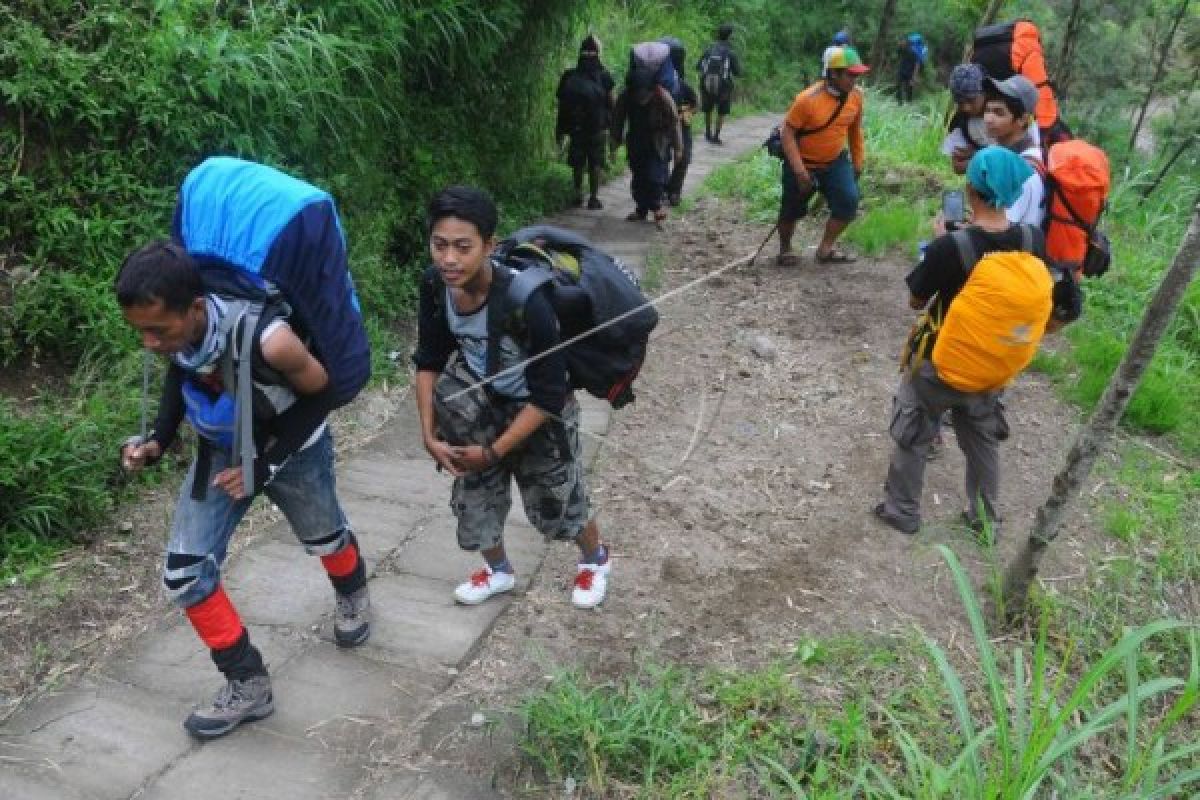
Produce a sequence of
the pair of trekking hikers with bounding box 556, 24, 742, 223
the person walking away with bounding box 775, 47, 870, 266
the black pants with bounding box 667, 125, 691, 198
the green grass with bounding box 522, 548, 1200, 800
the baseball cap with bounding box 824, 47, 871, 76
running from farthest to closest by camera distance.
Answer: the black pants with bounding box 667, 125, 691, 198, the pair of trekking hikers with bounding box 556, 24, 742, 223, the person walking away with bounding box 775, 47, 870, 266, the baseball cap with bounding box 824, 47, 871, 76, the green grass with bounding box 522, 548, 1200, 800

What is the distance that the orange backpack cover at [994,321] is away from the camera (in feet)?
11.1

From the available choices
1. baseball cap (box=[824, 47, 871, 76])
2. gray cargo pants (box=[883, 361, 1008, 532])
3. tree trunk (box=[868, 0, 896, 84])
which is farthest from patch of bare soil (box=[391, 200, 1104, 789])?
tree trunk (box=[868, 0, 896, 84])

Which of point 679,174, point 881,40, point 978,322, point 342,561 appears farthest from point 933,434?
point 881,40

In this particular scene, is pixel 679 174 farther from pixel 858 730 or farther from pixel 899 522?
pixel 858 730

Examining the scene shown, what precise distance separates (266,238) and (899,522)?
296 centimetres

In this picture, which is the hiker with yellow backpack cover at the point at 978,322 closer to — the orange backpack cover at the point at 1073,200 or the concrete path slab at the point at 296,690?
the orange backpack cover at the point at 1073,200

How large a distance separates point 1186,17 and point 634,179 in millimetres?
13823

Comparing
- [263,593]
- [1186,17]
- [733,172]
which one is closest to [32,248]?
[263,593]

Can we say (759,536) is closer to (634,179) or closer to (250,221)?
(250,221)

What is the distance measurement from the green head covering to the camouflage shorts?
1.75 metres

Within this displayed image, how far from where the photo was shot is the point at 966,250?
3.55 m

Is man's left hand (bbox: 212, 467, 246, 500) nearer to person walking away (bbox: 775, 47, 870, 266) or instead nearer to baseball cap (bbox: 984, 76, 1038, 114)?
baseball cap (bbox: 984, 76, 1038, 114)

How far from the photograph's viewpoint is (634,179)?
27.8 ft

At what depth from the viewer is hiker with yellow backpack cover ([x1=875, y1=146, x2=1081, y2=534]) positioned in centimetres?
341
